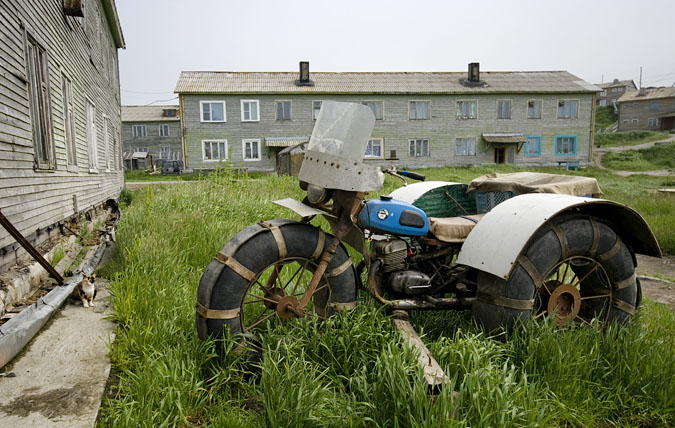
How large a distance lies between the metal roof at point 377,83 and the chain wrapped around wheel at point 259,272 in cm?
2741

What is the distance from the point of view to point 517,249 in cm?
265

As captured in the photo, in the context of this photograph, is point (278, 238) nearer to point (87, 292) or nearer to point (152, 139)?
point (87, 292)

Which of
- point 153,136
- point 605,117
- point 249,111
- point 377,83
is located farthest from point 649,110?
point 153,136

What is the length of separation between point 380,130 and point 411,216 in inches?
1078

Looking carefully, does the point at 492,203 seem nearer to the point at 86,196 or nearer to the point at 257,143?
the point at 86,196

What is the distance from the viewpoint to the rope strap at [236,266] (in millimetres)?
2465

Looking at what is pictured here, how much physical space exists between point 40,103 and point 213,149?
22115 millimetres

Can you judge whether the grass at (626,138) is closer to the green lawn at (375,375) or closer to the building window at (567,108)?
the building window at (567,108)

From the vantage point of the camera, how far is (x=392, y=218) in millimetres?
2953

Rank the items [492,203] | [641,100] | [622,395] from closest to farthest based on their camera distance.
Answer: [622,395] < [492,203] < [641,100]

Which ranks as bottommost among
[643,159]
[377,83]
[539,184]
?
[539,184]

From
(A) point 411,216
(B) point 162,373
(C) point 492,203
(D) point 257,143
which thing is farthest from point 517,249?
(D) point 257,143

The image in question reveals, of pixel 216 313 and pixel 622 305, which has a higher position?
pixel 216 313

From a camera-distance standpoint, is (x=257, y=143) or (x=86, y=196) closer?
(x=86, y=196)
